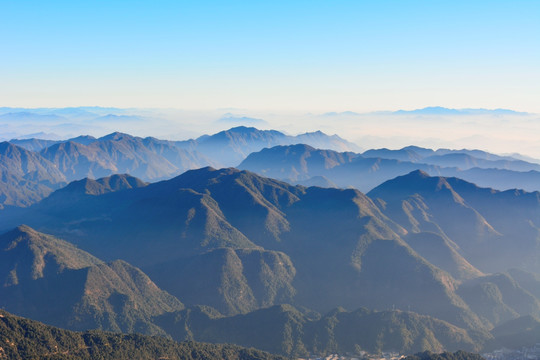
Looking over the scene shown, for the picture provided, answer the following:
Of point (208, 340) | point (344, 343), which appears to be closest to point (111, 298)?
point (208, 340)

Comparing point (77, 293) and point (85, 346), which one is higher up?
point (85, 346)

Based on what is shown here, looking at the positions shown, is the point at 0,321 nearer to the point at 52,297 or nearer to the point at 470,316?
the point at 52,297

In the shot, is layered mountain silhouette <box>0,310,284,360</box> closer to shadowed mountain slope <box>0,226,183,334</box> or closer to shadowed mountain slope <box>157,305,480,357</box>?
Answer: shadowed mountain slope <box>157,305,480,357</box>

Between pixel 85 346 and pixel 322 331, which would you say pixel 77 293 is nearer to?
pixel 85 346

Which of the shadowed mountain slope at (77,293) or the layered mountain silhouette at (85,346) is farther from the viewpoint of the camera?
the shadowed mountain slope at (77,293)

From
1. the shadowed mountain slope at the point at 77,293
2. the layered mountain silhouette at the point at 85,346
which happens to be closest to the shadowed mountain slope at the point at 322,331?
the shadowed mountain slope at the point at 77,293

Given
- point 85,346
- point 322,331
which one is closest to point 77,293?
point 85,346

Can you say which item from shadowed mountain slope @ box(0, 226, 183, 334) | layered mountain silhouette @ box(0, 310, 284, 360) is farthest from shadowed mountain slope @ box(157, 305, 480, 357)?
layered mountain silhouette @ box(0, 310, 284, 360)

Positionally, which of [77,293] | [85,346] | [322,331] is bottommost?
[322,331]

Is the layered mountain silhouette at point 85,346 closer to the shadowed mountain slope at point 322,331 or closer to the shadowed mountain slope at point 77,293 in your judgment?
the shadowed mountain slope at point 322,331

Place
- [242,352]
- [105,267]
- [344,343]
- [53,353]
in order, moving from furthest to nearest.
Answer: [105,267] → [344,343] → [242,352] → [53,353]

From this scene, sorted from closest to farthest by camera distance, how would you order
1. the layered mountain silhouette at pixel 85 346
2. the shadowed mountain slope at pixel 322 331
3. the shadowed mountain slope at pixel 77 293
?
the layered mountain silhouette at pixel 85 346 < the shadowed mountain slope at pixel 322 331 < the shadowed mountain slope at pixel 77 293
